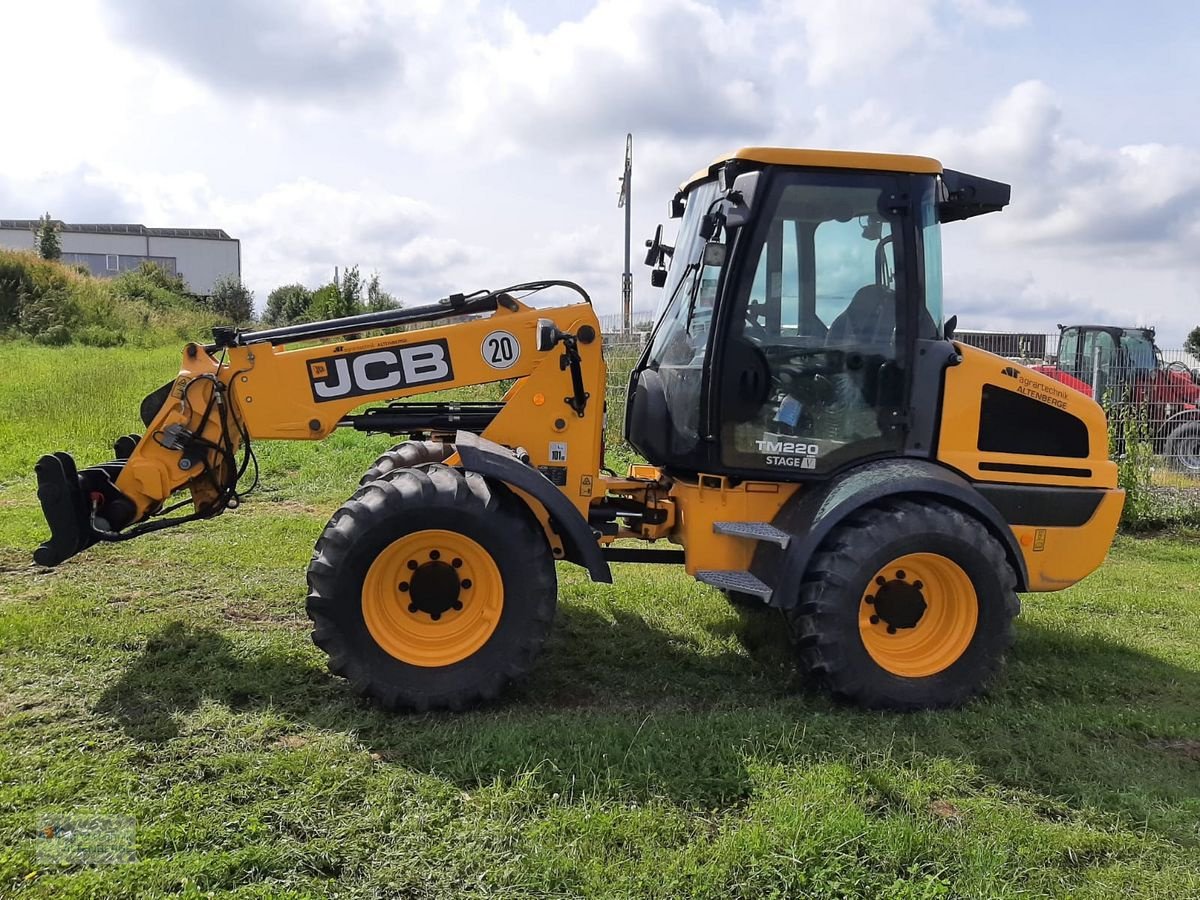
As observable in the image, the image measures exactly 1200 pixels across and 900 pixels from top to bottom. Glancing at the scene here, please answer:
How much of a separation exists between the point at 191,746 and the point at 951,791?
10.2ft

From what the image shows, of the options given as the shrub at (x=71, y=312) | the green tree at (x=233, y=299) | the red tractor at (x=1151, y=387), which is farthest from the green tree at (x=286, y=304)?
the red tractor at (x=1151, y=387)

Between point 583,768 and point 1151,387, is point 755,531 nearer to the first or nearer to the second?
point 583,768

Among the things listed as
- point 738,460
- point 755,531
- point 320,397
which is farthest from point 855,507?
point 320,397

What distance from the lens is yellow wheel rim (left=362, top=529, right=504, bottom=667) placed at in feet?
14.0

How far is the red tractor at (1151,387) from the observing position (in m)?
10.2

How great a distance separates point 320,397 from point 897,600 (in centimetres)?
311

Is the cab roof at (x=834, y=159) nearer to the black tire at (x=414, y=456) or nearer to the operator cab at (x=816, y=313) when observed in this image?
the operator cab at (x=816, y=313)

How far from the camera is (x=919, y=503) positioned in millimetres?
4523

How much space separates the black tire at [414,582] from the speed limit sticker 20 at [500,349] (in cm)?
75

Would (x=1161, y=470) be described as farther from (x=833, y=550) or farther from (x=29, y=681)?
(x=29, y=681)

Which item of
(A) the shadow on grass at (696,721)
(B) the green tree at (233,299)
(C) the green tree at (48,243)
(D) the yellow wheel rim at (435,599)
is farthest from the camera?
(B) the green tree at (233,299)

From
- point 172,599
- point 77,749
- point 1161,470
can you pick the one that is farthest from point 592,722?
point 1161,470

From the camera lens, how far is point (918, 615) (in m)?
4.58

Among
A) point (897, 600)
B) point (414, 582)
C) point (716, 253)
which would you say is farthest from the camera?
point (716, 253)
